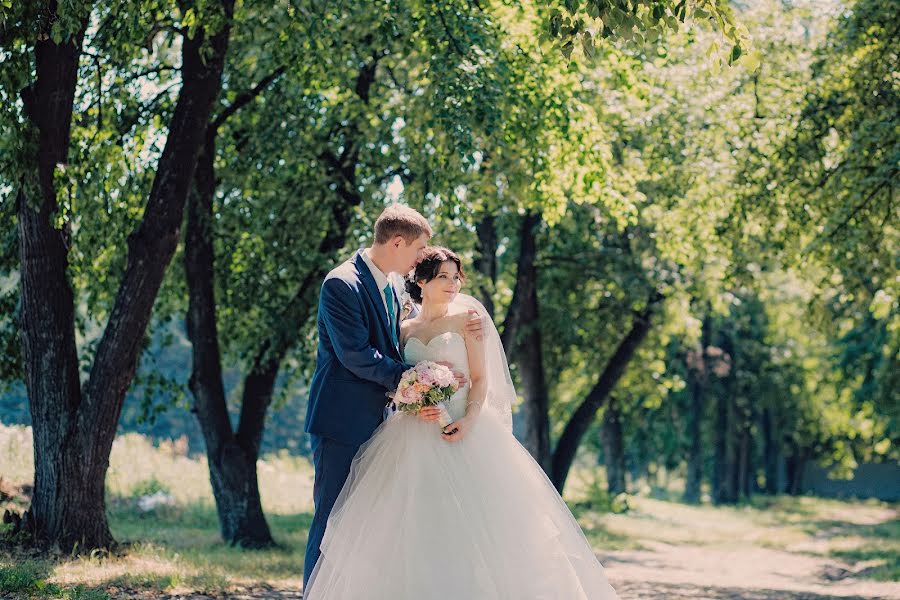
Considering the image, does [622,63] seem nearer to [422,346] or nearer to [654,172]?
Result: [654,172]

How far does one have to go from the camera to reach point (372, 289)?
6.50 meters

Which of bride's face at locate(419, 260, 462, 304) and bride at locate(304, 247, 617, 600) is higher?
bride's face at locate(419, 260, 462, 304)

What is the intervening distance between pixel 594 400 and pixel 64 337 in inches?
478

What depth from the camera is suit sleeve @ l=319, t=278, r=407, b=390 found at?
6.24 metres

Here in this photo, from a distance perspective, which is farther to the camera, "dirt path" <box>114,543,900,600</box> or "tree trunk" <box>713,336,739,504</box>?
"tree trunk" <box>713,336,739,504</box>

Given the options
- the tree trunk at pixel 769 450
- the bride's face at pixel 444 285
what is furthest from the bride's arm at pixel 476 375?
the tree trunk at pixel 769 450

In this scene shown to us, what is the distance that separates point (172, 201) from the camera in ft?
34.0

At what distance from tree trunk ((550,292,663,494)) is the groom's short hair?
556 inches

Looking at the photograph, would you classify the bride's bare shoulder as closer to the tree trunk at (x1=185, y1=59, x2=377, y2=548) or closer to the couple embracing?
the couple embracing

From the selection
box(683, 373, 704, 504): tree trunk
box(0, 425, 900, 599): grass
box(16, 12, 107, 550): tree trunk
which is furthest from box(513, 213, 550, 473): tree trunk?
box(683, 373, 704, 504): tree trunk

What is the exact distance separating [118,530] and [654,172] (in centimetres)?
963

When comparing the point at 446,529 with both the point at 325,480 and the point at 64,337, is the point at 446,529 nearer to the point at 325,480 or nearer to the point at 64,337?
the point at 325,480

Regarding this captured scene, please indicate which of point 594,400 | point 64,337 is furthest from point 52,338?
point 594,400

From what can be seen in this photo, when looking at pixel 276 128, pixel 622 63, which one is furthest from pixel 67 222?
pixel 622 63
